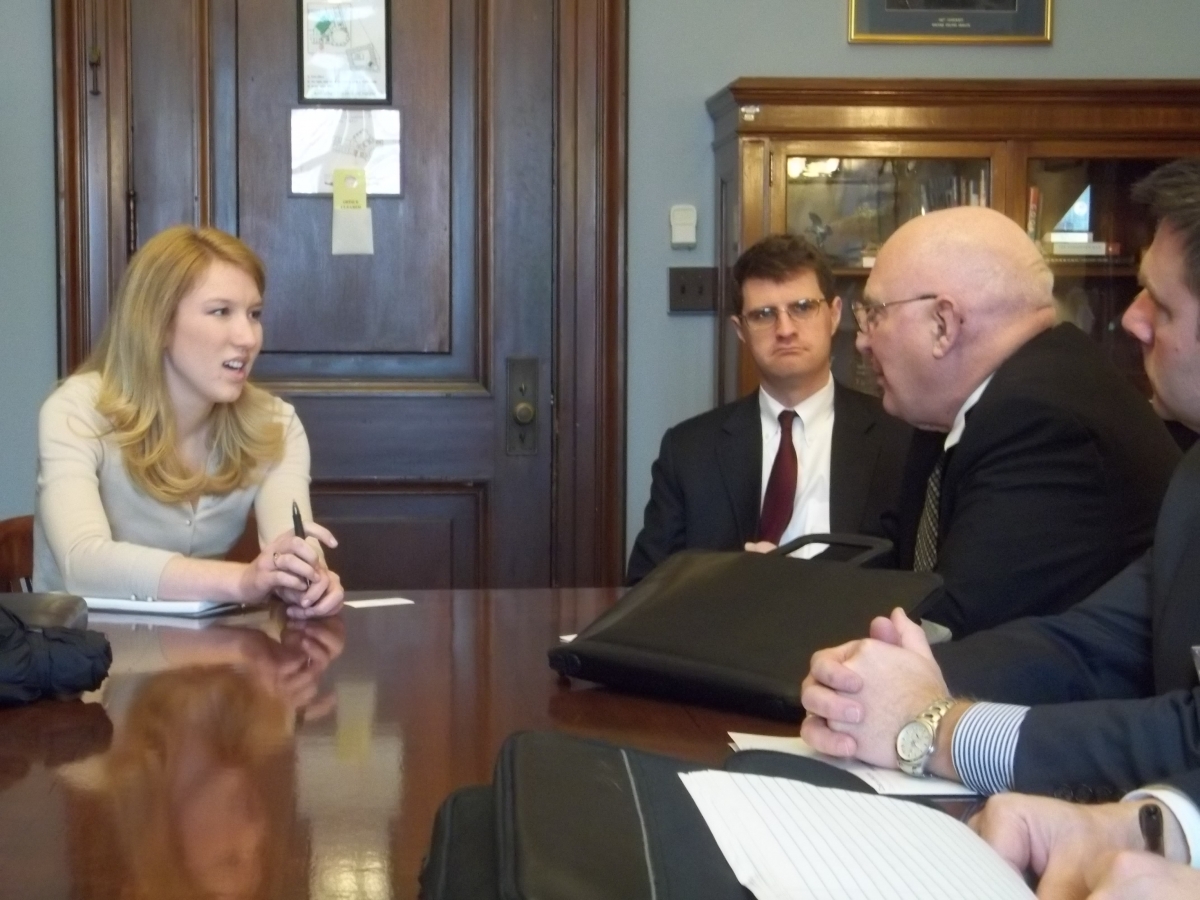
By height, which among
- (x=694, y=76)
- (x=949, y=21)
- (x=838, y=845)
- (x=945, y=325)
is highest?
(x=949, y=21)

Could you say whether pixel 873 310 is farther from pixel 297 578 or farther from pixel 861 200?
pixel 861 200

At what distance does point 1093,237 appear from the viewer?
381 cm

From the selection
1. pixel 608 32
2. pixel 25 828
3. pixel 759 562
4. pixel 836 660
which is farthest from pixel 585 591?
pixel 608 32

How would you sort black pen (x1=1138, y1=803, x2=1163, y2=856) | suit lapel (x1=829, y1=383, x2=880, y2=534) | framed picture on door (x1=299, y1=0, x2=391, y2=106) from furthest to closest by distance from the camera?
framed picture on door (x1=299, y1=0, x2=391, y2=106), suit lapel (x1=829, y1=383, x2=880, y2=534), black pen (x1=1138, y1=803, x2=1163, y2=856)

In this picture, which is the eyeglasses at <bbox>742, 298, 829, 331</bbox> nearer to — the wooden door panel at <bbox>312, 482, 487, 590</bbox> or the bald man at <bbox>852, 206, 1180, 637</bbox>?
the bald man at <bbox>852, 206, 1180, 637</bbox>

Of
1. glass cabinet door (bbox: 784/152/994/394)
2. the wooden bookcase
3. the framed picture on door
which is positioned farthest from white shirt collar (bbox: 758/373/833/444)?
the framed picture on door

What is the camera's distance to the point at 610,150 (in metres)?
3.86

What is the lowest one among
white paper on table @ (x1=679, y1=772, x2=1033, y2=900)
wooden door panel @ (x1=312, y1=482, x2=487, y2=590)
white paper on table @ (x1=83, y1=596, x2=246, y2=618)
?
wooden door panel @ (x1=312, y1=482, x2=487, y2=590)

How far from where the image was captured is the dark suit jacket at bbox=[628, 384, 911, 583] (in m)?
3.13

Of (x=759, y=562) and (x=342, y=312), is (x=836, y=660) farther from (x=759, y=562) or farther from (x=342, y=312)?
(x=342, y=312)

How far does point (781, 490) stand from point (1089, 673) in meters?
1.53

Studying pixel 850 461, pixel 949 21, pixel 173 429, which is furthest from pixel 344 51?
pixel 850 461

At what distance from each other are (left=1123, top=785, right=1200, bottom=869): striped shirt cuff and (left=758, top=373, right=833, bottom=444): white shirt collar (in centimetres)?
213

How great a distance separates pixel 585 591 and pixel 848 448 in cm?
103
